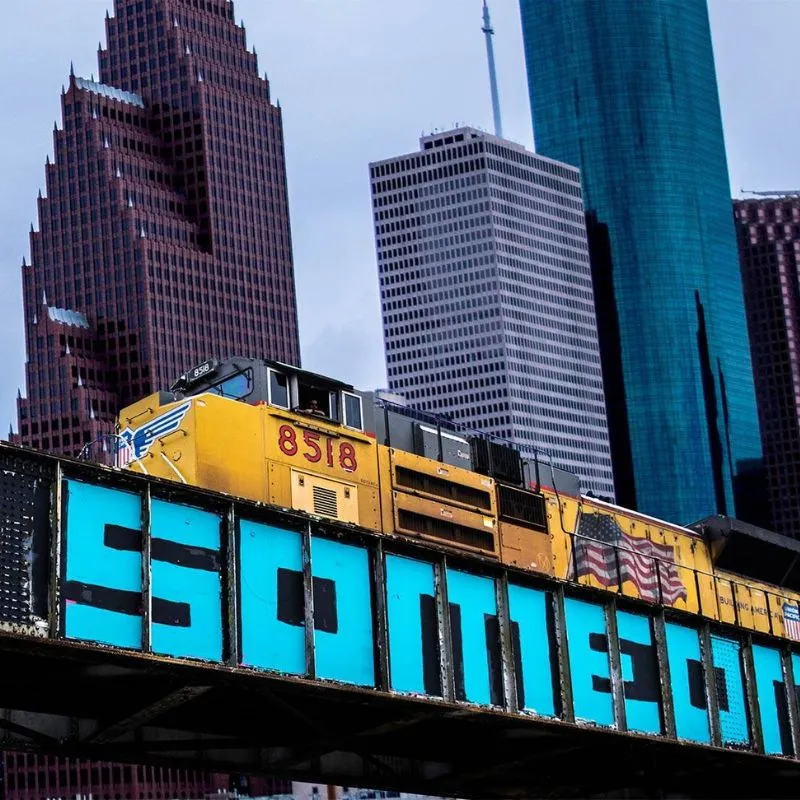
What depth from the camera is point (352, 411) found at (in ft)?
116

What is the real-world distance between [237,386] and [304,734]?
6.96 m

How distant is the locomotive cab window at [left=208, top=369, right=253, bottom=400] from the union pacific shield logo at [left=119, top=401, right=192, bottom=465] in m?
1.34

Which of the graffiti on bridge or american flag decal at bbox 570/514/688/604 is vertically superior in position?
american flag decal at bbox 570/514/688/604

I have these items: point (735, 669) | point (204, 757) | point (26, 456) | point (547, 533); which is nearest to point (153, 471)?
point (204, 757)

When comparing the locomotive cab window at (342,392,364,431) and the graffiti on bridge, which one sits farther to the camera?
the locomotive cab window at (342,392,364,431)

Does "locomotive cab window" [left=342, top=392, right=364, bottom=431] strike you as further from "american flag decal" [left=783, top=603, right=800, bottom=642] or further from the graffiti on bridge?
"american flag decal" [left=783, top=603, right=800, bottom=642]

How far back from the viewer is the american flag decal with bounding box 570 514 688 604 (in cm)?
4319

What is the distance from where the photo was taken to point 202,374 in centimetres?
3525

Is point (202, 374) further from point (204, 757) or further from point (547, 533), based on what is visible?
point (547, 533)

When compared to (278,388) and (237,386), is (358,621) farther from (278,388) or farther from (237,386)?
(237,386)

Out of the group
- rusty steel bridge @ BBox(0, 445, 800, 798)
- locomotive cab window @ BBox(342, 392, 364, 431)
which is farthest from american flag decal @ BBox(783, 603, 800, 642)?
locomotive cab window @ BBox(342, 392, 364, 431)

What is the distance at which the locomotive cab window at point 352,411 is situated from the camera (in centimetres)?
3522

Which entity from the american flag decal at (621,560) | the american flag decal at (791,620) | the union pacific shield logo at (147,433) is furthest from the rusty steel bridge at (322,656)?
the american flag decal at (791,620)

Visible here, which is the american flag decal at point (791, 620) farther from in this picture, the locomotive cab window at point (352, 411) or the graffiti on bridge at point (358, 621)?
the locomotive cab window at point (352, 411)
